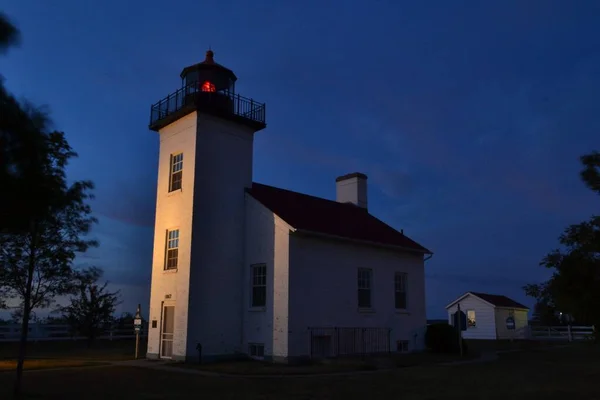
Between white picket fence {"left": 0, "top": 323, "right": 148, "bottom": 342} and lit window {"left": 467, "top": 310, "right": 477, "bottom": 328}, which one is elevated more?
lit window {"left": 467, "top": 310, "right": 477, "bottom": 328}

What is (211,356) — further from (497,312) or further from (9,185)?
(497,312)

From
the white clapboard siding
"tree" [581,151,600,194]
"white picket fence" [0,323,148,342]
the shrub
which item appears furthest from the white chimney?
"tree" [581,151,600,194]

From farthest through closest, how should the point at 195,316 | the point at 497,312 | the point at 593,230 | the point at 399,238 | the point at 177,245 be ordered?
the point at 497,312, the point at 399,238, the point at 177,245, the point at 195,316, the point at 593,230

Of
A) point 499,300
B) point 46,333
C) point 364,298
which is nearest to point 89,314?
point 46,333

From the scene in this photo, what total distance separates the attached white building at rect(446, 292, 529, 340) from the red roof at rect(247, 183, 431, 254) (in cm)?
1422

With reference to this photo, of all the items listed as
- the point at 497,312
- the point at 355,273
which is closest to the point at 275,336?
the point at 355,273

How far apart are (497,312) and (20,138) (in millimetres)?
35369

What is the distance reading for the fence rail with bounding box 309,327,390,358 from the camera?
1945cm

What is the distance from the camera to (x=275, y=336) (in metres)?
18.5

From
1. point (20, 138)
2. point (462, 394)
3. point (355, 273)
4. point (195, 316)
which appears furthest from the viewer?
point (355, 273)

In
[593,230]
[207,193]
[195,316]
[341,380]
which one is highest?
[207,193]

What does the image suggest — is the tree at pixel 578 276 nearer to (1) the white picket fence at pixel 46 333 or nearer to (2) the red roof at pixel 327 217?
(2) the red roof at pixel 327 217

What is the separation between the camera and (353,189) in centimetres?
2786

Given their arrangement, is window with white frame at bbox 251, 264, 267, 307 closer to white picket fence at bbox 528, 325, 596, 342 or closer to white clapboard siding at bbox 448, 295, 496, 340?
white clapboard siding at bbox 448, 295, 496, 340
